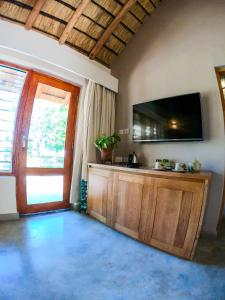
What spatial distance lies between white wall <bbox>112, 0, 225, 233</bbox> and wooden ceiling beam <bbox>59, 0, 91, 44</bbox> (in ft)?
3.61

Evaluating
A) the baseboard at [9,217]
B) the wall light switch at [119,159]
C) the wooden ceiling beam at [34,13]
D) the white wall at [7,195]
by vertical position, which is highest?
the wooden ceiling beam at [34,13]

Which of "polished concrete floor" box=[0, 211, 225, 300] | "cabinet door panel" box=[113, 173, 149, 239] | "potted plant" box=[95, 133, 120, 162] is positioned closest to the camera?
"polished concrete floor" box=[0, 211, 225, 300]

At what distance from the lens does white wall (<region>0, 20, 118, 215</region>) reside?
2195mm

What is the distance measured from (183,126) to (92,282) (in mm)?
1978

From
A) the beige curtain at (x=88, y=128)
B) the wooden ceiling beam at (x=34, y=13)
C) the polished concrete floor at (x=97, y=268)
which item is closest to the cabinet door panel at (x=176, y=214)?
the polished concrete floor at (x=97, y=268)

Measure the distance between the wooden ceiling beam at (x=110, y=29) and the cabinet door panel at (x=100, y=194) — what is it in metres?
2.06

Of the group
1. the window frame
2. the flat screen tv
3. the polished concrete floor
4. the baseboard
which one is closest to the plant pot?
the flat screen tv

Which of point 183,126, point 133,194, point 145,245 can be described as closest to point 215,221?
point 145,245

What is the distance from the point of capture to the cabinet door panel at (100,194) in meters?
2.39

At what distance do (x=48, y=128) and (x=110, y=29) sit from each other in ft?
6.27

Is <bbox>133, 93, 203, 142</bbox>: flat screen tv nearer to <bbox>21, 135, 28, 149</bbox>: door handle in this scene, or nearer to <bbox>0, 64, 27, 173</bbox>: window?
<bbox>21, 135, 28, 149</bbox>: door handle

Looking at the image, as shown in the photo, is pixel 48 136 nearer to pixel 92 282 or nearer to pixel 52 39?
pixel 52 39

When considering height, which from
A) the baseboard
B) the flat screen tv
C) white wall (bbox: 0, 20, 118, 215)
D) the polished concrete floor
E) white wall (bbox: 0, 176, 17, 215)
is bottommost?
the polished concrete floor

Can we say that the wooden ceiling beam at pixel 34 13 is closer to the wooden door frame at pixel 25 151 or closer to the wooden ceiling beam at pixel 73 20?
the wooden ceiling beam at pixel 73 20
